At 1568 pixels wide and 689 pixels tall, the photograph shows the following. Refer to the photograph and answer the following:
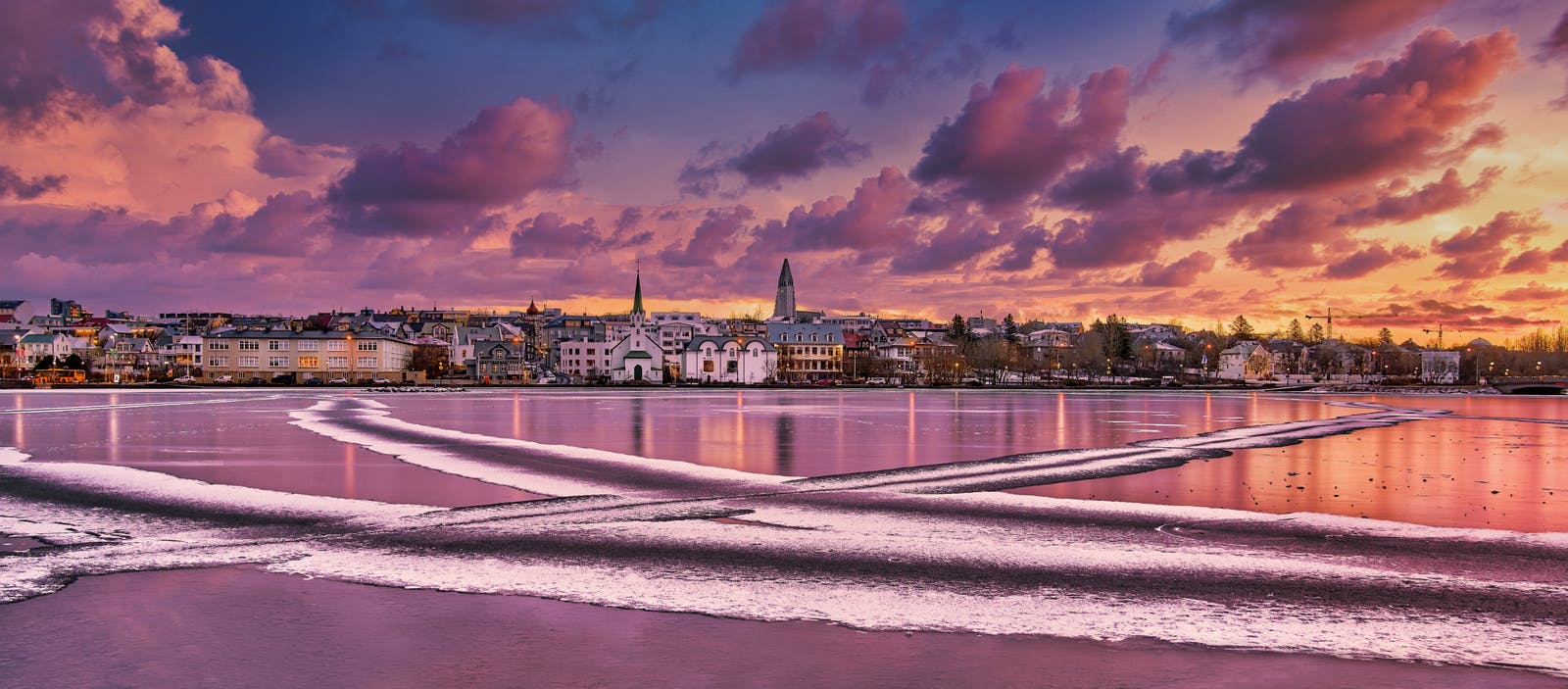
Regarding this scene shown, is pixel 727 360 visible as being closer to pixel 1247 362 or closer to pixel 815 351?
pixel 815 351

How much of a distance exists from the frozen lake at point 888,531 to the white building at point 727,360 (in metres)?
104

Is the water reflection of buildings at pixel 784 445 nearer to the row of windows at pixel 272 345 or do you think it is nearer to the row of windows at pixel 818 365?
the row of windows at pixel 272 345

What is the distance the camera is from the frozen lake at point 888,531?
8516 millimetres

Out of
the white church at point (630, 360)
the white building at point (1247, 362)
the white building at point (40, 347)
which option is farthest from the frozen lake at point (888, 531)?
the white building at point (40, 347)

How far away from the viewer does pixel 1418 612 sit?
28.1 feet

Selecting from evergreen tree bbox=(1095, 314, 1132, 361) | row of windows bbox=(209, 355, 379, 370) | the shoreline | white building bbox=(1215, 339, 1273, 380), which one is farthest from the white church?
the shoreline

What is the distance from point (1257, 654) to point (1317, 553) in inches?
187

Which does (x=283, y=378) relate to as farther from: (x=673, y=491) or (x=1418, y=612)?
(x=1418, y=612)

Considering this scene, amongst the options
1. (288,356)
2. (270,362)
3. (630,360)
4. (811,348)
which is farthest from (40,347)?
(811,348)

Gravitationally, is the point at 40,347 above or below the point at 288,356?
above

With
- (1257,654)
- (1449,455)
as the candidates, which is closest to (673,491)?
(1257,654)

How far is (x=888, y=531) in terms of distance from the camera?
1276cm

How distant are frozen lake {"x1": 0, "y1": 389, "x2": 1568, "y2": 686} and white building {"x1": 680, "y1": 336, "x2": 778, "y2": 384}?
104396mm

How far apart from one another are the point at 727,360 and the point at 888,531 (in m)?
120
